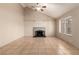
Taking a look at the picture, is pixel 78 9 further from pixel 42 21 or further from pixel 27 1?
pixel 42 21

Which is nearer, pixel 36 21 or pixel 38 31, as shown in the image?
pixel 36 21

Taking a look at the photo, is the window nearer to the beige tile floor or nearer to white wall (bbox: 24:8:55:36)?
the beige tile floor

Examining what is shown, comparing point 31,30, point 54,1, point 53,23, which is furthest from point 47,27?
point 54,1

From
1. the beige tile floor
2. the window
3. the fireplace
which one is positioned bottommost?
the beige tile floor

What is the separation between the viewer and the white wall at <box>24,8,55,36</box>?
1162 centimetres

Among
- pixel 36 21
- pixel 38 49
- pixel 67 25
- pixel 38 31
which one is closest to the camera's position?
pixel 38 49

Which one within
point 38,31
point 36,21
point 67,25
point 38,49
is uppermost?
point 36,21

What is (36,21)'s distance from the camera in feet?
38.3

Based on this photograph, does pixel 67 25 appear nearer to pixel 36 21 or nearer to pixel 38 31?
pixel 36 21

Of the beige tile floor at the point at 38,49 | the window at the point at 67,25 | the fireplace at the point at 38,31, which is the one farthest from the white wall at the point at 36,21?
the beige tile floor at the point at 38,49

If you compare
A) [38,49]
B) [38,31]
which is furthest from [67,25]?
[38,31]

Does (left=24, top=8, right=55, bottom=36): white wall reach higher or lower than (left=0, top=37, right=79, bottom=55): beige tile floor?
higher

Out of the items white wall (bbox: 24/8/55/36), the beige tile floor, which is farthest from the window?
white wall (bbox: 24/8/55/36)
